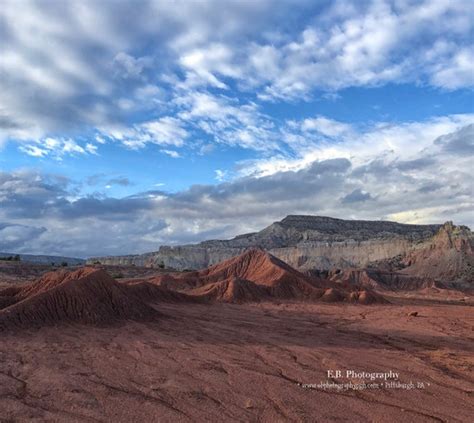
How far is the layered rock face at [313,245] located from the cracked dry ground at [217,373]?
77692 mm

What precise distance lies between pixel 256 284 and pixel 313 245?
7946cm

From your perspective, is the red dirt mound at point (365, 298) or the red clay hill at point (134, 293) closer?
the red clay hill at point (134, 293)

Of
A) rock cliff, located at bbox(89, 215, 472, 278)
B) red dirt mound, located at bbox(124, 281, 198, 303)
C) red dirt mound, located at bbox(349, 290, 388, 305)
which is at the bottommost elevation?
red dirt mound, located at bbox(349, 290, 388, 305)

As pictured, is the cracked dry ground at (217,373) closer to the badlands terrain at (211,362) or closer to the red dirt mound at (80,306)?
Result: the badlands terrain at (211,362)

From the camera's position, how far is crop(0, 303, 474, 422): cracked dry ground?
9.38m

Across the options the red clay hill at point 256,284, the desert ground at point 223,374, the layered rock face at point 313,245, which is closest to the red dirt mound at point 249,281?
the red clay hill at point 256,284

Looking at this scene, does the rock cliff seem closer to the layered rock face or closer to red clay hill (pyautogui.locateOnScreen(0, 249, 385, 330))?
the layered rock face

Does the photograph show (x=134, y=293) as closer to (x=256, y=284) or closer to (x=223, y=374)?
(x=223, y=374)

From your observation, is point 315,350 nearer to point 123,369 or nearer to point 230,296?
point 123,369

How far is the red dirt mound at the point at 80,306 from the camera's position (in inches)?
742

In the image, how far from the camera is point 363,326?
26.2m

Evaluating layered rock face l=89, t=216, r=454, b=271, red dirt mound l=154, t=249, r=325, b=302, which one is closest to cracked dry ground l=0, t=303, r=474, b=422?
red dirt mound l=154, t=249, r=325, b=302

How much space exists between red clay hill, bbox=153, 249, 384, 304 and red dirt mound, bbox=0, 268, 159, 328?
55.5ft

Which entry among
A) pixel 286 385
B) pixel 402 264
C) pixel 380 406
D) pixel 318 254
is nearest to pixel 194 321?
pixel 286 385
